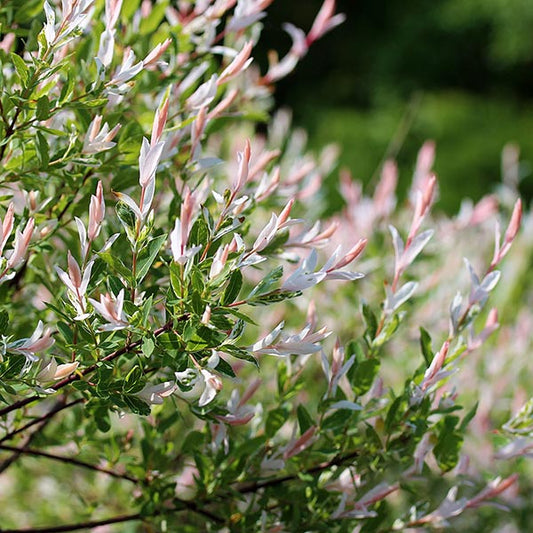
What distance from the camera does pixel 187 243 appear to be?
0.79m

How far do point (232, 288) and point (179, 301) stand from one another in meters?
0.05

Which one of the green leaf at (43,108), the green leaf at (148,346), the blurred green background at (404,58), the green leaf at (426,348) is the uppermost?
the green leaf at (43,108)

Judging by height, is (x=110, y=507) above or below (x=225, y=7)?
below

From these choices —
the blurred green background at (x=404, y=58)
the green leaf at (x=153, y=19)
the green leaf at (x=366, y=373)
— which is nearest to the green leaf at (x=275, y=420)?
the green leaf at (x=366, y=373)

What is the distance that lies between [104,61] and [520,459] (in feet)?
2.72

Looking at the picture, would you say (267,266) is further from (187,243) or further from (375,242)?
(187,243)

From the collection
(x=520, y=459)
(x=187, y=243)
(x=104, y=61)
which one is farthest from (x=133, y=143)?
(x=520, y=459)

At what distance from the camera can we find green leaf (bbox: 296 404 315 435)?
1.00m

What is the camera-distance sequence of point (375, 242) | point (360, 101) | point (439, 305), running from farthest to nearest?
point (360, 101)
point (439, 305)
point (375, 242)

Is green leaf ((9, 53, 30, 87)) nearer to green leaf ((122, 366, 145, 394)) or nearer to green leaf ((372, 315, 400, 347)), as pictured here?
green leaf ((122, 366, 145, 394))

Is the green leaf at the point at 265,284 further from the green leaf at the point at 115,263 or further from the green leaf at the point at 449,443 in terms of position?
the green leaf at the point at 449,443

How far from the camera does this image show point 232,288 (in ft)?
2.52

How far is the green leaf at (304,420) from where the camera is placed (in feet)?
3.28

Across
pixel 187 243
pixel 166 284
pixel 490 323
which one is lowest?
pixel 490 323
